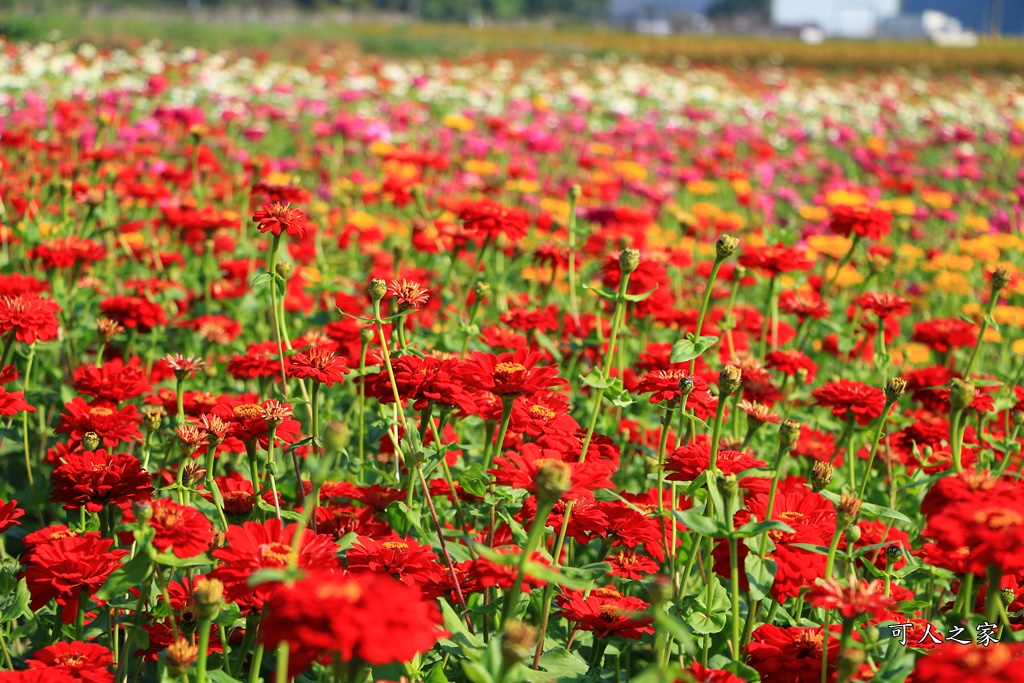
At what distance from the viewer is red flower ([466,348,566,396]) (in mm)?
1801

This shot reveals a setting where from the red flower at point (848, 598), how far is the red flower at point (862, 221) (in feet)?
6.23

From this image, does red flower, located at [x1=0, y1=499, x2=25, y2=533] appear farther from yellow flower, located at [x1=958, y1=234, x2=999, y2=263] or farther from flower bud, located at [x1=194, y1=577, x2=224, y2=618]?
yellow flower, located at [x1=958, y1=234, x2=999, y2=263]

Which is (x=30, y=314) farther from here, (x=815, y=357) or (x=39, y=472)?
(x=815, y=357)

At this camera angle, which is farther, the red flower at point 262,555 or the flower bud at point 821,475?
the flower bud at point 821,475

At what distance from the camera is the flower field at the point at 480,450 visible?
4.61 ft

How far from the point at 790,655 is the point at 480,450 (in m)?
0.86

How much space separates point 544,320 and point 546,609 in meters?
1.35

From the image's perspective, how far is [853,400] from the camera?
2344 millimetres

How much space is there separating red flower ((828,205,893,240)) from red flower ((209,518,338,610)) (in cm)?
230

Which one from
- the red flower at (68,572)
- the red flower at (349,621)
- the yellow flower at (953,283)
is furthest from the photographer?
the yellow flower at (953,283)

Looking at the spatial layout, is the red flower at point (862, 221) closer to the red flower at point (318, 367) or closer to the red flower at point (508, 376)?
the red flower at point (508, 376)

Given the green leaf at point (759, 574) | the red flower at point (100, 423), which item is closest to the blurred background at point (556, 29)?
the red flower at point (100, 423)

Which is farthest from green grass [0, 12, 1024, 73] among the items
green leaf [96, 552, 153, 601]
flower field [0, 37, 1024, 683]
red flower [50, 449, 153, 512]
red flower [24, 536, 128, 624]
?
green leaf [96, 552, 153, 601]

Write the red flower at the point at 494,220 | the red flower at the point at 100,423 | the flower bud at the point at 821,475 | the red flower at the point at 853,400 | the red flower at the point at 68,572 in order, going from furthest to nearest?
the red flower at the point at 494,220 < the red flower at the point at 853,400 < the red flower at the point at 100,423 < the flower bud at the point at 821,475 < the red flower at the point at 68,572
